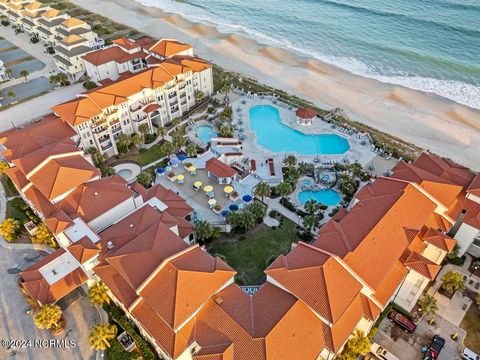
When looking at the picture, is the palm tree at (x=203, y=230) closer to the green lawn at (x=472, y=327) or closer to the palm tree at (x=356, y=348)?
the palm tree at (x=356, y=348)

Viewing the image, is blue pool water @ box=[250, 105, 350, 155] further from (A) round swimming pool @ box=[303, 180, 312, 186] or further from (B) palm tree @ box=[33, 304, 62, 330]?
(B) palm tree @ box=[33, 304, 62, 330]

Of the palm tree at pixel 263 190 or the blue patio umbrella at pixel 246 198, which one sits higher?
the palm tree at pixel 263 190

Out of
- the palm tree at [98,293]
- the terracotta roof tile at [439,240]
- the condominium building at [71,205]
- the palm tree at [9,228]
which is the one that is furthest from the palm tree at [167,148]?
the terracotta roof tile at [439,240]

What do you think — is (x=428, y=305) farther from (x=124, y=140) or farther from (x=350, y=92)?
(x=350, y=92)

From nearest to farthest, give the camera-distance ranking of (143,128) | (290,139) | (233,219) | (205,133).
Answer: (233,219) → (143,128) → (290,139) → (205,133)

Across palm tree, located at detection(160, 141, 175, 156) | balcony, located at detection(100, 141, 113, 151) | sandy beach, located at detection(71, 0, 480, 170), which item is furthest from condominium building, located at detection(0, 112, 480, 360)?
sandy beach, located at detection(71, 0, 480, 170)

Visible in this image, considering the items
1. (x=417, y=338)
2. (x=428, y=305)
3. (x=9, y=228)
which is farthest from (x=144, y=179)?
(x=417, y=338)
